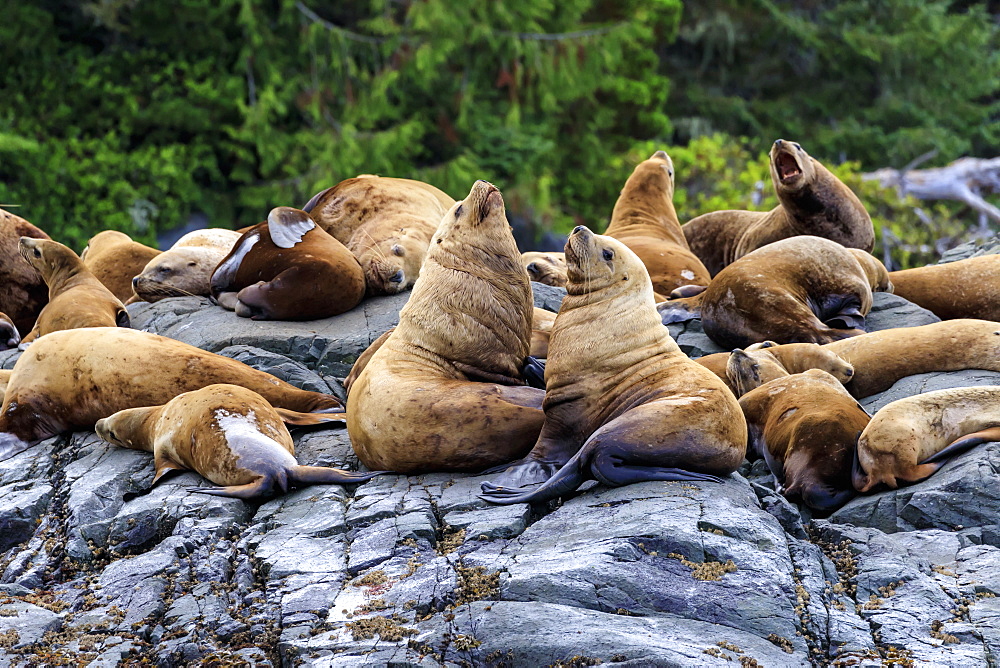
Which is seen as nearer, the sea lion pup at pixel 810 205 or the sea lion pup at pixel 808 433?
the sea lion pup at pixel 808 433

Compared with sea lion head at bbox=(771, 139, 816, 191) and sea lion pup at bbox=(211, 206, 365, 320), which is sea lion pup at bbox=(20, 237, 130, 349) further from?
sea lion head at bbox=(771, 139, 816, 191)

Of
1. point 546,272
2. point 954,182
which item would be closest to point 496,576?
point 546,272

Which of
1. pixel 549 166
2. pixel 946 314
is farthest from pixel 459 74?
pixel 946 314

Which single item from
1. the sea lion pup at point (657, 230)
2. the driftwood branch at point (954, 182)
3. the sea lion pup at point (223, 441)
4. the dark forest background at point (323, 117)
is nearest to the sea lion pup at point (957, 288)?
the sea lion pup at point (657, 230)

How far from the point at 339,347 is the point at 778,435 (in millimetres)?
2897

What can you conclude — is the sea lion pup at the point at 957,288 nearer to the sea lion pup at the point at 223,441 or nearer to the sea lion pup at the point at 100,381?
the sea lion pup at the point at 100,381

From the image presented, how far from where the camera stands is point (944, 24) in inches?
860

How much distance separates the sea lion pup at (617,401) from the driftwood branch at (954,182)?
1221 cm

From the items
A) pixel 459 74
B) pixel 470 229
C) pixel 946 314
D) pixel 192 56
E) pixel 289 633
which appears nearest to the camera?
pixel 289 633

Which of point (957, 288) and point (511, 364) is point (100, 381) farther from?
point (957, 288)

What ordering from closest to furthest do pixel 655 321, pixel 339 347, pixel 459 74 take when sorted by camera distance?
1. pixel 655 321
2. pixel 339 347
3. pixel 459 74

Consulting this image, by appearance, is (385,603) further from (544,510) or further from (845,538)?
(845,538)

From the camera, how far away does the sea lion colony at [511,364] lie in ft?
17.2

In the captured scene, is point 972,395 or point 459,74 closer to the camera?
point 972,395
